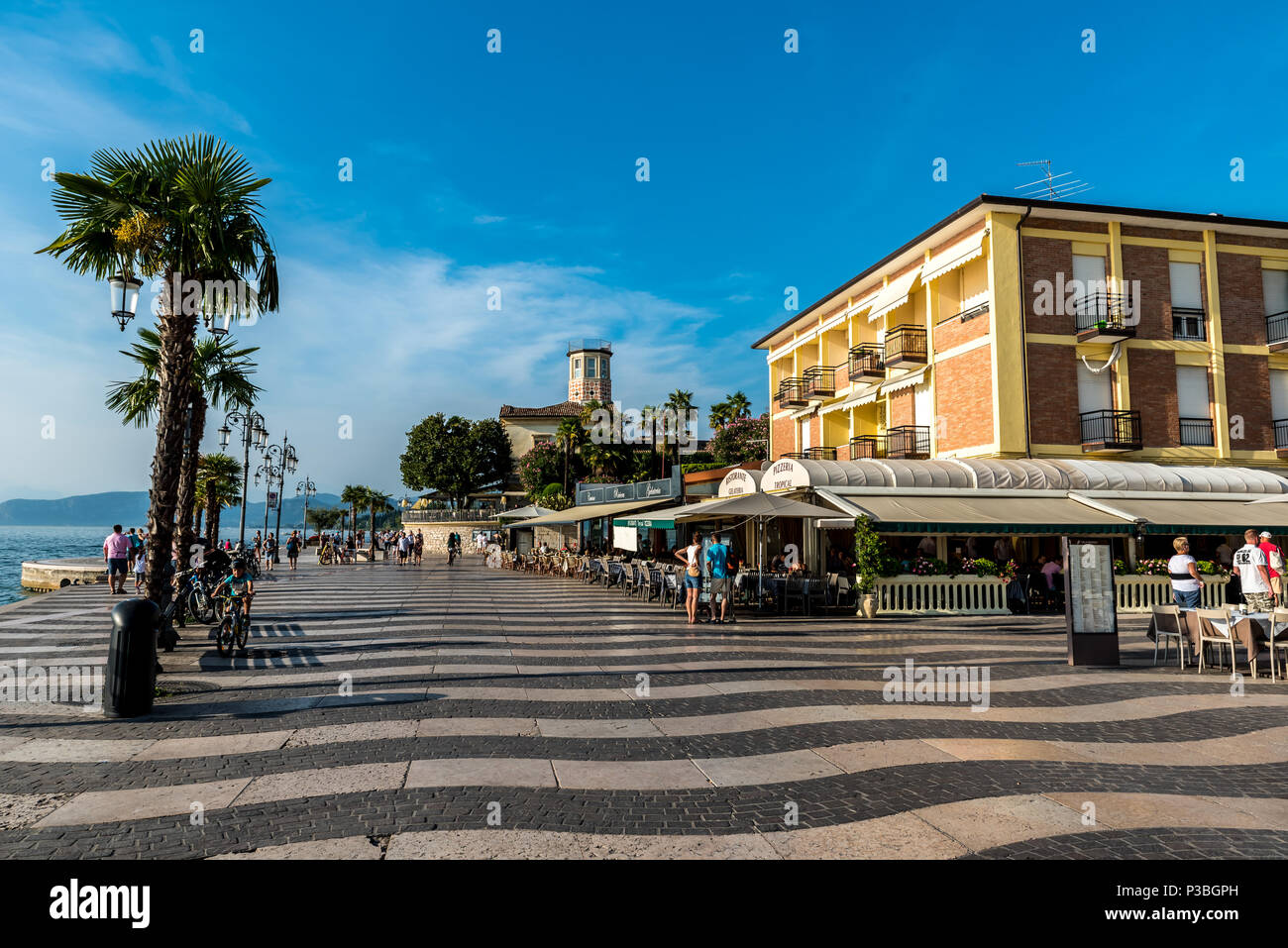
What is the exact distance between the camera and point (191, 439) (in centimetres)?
1517

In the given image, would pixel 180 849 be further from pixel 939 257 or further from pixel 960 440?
pixel 939 257

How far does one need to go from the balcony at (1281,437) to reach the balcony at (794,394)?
1541 centimetres

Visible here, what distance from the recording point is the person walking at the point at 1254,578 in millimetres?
9391

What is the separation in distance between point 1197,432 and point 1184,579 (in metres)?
15.0

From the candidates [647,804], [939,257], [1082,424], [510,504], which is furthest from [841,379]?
[510,504]

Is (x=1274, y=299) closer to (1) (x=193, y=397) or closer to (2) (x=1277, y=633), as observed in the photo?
(2) (x=1277, y=633)

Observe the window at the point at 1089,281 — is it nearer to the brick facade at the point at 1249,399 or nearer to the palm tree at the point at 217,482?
the brick facade at the point at 1249,399

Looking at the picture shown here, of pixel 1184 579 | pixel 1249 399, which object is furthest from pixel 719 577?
pixel 1249 399

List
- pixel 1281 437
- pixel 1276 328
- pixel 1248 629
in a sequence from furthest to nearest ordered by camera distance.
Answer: pixel 1276 328 < pixel 1281 437 < pixel 1248 629

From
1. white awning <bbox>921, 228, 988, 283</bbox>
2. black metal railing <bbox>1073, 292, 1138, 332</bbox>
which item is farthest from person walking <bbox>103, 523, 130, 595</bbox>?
black metal railing <bbox>1073, 292, 1138, 332</bbox>

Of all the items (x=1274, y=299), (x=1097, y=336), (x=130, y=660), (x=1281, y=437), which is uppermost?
(x=1274, y=299)

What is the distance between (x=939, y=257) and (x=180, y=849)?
78.7 feet

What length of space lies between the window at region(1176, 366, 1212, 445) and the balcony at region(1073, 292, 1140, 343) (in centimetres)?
230

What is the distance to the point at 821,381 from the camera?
30328 millimetres
